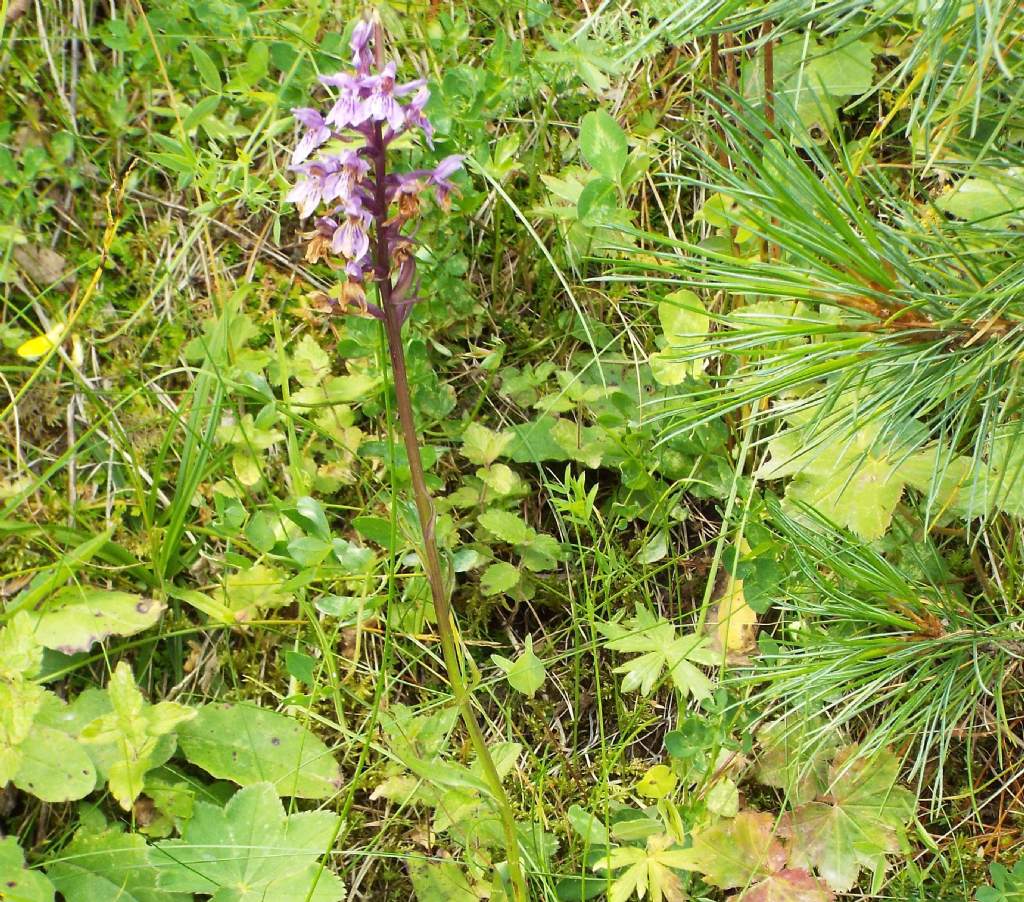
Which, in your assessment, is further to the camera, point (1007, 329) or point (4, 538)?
point (4, 538)

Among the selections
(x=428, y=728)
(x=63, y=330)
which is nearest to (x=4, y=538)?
(x=63, y=330)

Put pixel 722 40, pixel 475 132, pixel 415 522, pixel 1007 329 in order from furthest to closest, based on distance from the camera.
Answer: pixel 722 40
pixel 475 132
pixel 415 522
pixel 1007 329

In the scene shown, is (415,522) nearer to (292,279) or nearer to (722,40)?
(292,279)

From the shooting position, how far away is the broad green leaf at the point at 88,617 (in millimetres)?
2260

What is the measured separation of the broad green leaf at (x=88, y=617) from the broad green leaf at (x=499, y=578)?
751 millimetres

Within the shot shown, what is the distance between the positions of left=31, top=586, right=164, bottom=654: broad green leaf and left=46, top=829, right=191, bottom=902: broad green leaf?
1.36 ft

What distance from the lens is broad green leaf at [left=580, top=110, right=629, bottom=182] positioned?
2.32 m

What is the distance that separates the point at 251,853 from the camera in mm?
2008

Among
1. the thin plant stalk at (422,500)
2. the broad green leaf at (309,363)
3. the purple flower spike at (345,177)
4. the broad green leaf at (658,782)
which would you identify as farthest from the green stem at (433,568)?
the broad green leaf at (309,363)

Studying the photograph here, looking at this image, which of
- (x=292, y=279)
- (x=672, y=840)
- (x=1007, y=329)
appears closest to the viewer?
(x=1007, y=329)

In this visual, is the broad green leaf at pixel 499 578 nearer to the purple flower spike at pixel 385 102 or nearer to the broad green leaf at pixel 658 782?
the broad green leaf at pixel 658 782

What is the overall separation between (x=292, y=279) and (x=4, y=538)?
98 centimetres

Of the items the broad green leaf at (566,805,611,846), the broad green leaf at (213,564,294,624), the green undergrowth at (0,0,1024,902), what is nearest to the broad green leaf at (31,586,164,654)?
the green undergrowth at (0,0,1024,902)

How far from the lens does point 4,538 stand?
2.48 meters
